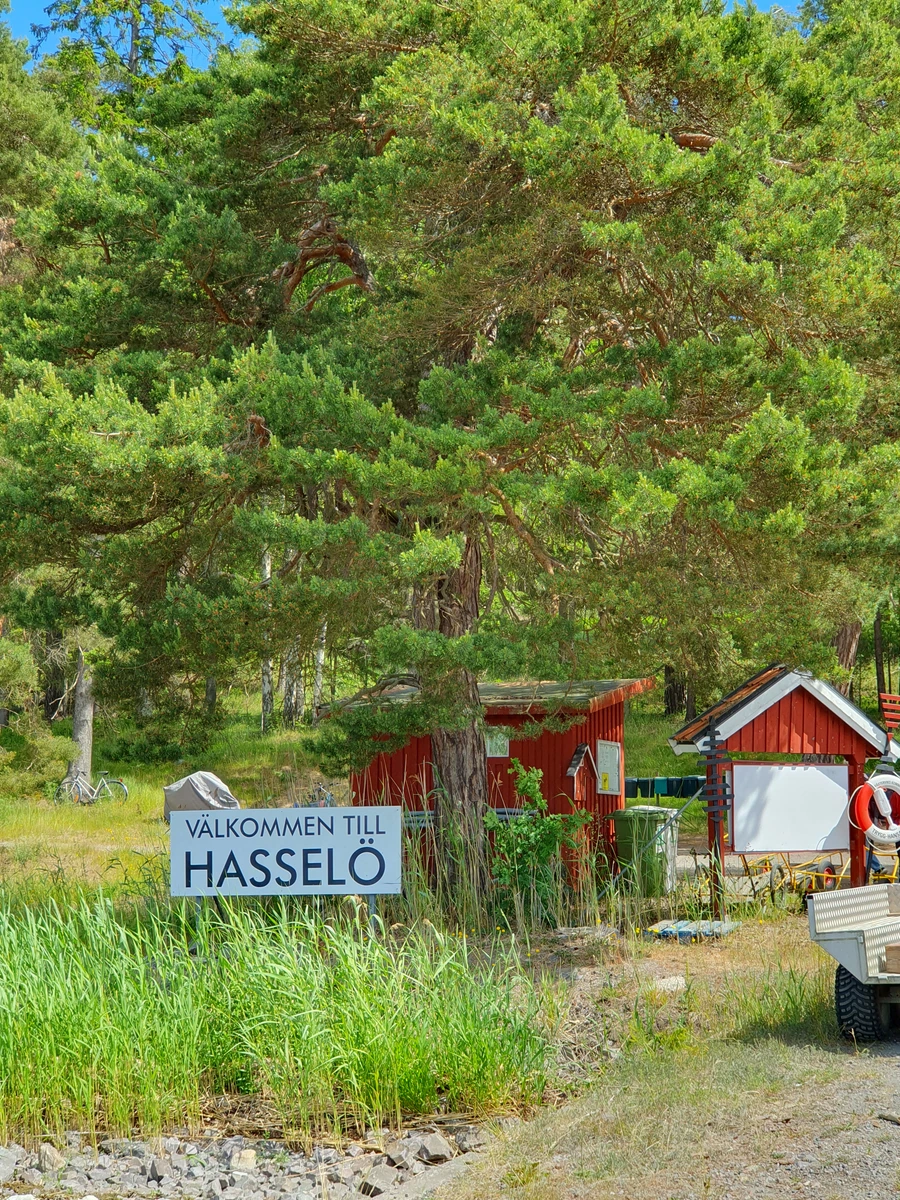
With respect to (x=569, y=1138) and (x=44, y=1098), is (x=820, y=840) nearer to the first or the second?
(x=569, y=1138)

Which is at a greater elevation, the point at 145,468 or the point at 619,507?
the point at 145,468

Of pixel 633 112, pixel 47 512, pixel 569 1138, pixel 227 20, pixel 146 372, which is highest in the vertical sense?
pixel 227 20

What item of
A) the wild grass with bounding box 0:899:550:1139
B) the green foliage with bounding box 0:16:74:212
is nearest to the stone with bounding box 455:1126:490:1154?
the wild grass with bounding box 0:899:550:1139

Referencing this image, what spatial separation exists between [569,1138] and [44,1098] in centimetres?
278

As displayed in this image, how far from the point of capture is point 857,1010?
266 inches

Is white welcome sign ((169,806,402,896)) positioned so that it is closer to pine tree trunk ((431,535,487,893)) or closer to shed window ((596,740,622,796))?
pine tree trunk ((431,535,487,893))

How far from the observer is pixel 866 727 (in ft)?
36.9

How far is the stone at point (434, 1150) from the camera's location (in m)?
5.46

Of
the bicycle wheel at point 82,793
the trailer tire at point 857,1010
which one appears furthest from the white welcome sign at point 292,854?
the bicycle wheel at point 82,793

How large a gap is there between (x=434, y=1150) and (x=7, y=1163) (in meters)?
2.08

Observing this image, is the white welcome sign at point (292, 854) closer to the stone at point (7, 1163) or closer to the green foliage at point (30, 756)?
the stone at point (7, 1163)

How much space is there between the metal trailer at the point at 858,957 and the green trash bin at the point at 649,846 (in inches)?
144

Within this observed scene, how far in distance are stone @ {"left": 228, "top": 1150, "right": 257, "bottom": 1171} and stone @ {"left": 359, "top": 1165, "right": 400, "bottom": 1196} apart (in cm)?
62

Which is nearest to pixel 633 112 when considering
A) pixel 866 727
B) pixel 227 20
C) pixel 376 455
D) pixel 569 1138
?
pixel 376 455
